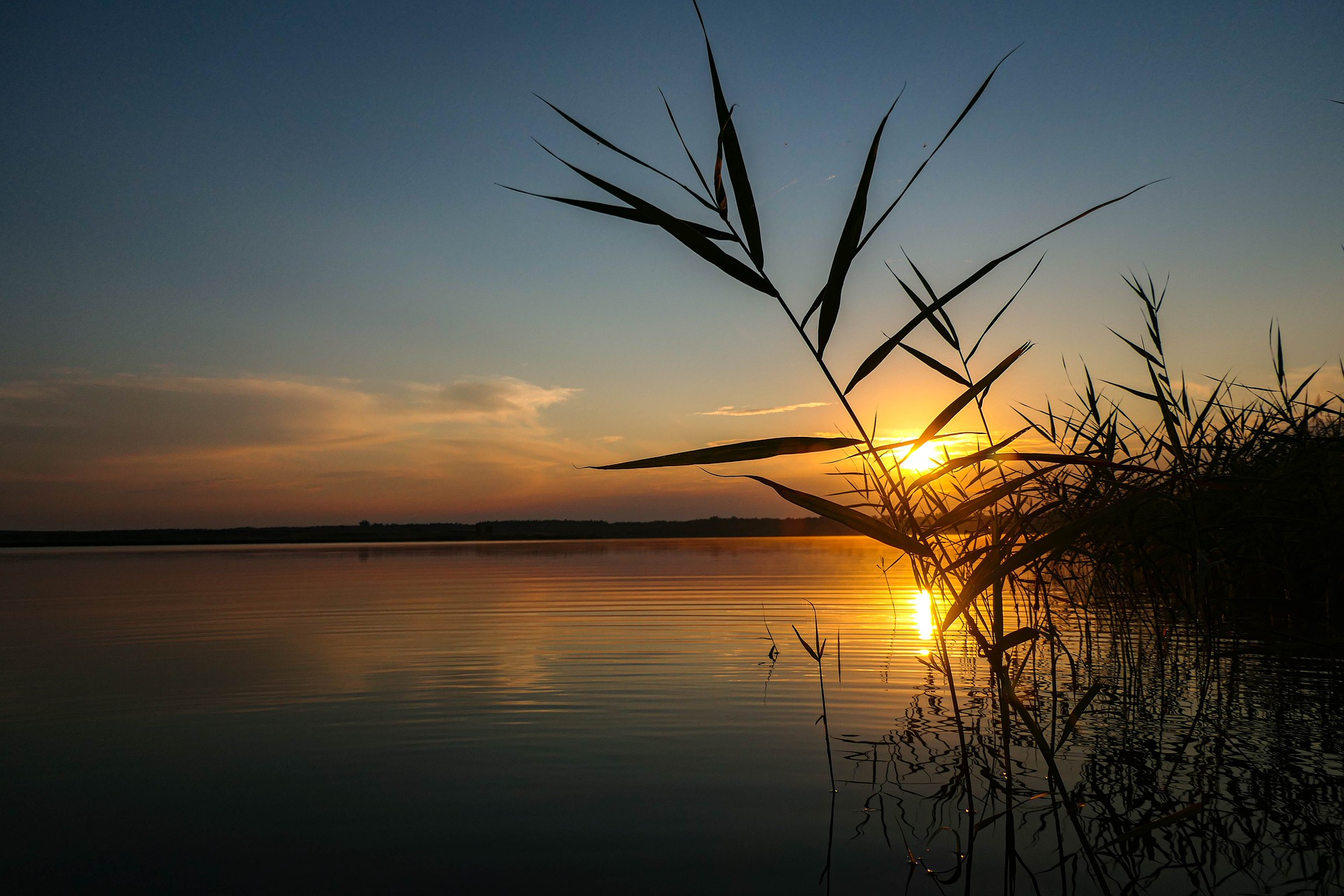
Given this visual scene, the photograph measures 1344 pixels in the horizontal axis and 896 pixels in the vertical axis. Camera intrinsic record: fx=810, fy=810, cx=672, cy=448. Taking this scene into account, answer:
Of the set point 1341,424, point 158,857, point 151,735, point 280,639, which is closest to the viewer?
point 158,857

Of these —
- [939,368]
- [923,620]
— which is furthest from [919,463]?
[923,620]

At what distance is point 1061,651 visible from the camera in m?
8.30

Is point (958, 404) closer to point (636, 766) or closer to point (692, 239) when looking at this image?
point (692, 239)

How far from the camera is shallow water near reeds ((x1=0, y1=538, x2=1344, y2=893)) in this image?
3271 millimetres

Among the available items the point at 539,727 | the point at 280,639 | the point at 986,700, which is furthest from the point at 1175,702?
the point at 280,639

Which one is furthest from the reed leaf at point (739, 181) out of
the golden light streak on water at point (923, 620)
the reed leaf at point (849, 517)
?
the golden light streak on water at point (923, 620)

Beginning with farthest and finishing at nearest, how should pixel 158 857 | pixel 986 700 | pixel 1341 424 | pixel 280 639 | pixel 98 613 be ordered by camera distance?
1. pixel 98 613
2. pixel 280 639
3. pixel 1341 424
4. pixel 986 700
5. pixel 158 857

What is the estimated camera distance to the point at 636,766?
4.61 meters

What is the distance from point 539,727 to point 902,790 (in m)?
2.53

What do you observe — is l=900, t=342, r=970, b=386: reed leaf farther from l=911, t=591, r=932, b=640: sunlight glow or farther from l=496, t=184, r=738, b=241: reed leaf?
l=911, t=591, r=932, b=640: sunlight glow

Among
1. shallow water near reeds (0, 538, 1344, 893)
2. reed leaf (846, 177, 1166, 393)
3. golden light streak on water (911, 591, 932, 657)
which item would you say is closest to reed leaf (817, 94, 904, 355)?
reed leaf (846, 177, 1166, 393)

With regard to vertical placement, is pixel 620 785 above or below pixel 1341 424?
below

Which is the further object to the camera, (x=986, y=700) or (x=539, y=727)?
(x=986, y=700)

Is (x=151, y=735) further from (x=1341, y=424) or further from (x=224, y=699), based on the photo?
(x=1341, y=424)
